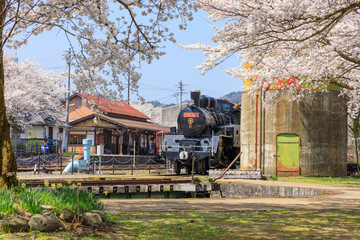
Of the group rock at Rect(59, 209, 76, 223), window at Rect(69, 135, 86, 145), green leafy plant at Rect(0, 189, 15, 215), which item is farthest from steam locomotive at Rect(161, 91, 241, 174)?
window at Rect(69, 135, 86, 145)

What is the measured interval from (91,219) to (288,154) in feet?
51.9

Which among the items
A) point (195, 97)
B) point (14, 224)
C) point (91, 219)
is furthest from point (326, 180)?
point (14, 224)

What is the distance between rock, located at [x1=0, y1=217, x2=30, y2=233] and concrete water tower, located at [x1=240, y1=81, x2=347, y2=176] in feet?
52.4

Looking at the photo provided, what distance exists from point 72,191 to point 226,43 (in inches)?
189

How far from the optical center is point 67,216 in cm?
621

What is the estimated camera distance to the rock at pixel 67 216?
20.3 ft

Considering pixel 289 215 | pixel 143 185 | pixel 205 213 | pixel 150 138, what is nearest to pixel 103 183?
pixel 143 185

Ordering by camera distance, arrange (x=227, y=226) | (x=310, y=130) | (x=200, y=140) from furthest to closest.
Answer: (x=200, y=140) → (x=310, y=130) → (x=227, y=226)

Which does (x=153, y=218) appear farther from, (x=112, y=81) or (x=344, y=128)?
(x=344, y=128)

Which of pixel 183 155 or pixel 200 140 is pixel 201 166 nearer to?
pixel 183 155

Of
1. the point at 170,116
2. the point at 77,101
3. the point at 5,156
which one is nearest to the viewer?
the point at 5,156

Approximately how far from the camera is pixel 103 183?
47.8 feet

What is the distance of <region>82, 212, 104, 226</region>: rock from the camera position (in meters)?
6.36

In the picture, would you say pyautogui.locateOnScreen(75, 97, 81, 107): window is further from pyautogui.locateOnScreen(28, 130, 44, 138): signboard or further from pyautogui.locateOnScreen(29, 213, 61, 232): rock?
pyautogui.locateOnScreen(29, 213, 61, 232): rock
